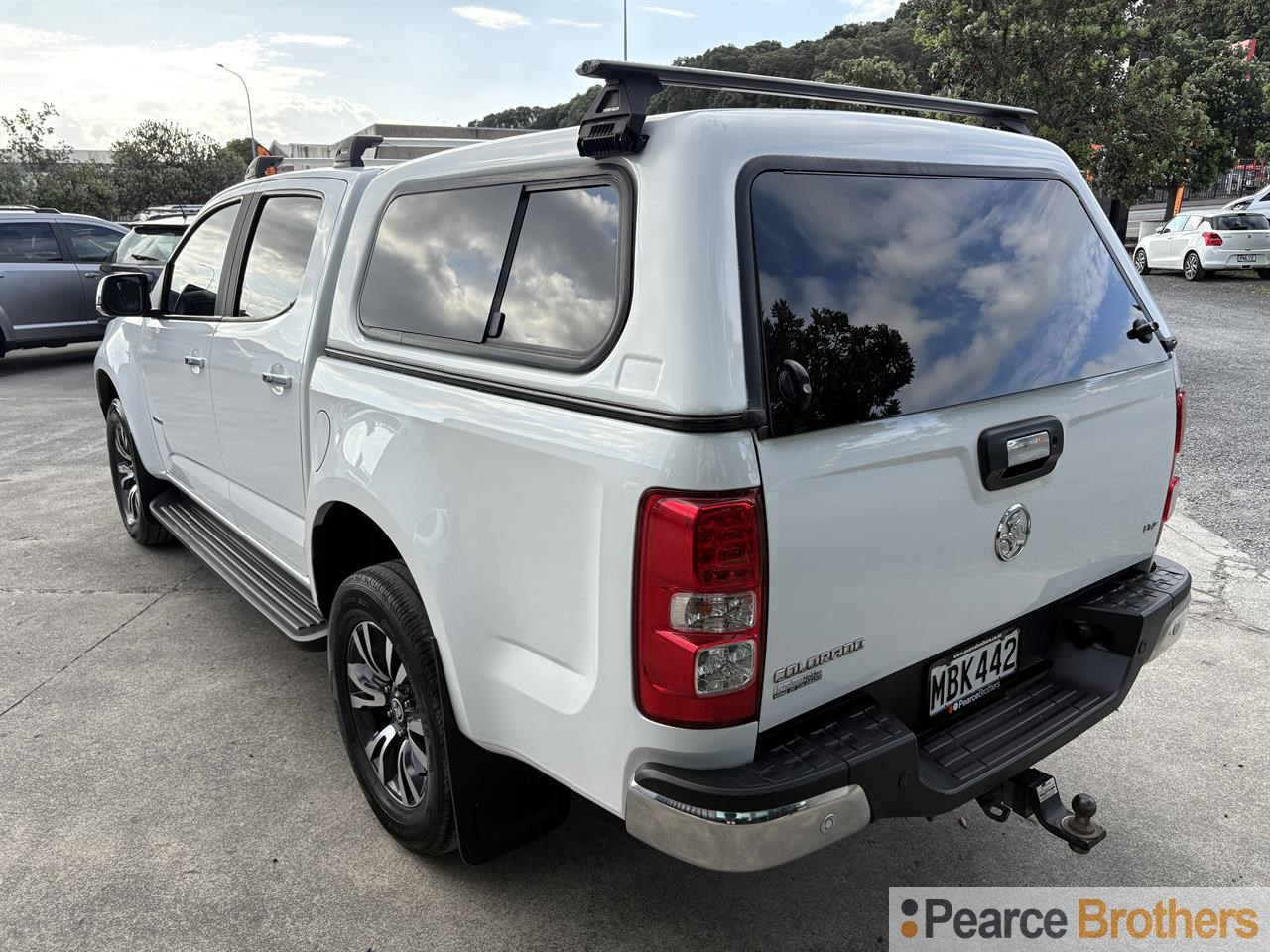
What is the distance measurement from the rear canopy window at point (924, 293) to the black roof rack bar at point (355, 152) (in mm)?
1996

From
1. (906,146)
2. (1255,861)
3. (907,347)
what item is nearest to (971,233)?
(906,146)

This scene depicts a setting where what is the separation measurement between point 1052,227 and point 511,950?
2.39 m

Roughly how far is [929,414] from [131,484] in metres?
4.89

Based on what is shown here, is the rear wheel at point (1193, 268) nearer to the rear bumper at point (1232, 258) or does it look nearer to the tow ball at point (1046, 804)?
the rear bumper at point (1232, 258)

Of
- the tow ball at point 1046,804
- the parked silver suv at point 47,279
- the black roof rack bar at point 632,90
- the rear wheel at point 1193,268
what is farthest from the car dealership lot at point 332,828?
the rear wheel at point 1193,268

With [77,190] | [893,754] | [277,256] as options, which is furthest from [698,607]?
[77,190]

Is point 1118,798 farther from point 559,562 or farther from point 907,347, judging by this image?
point 559,562

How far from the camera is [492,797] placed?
8.34 ft

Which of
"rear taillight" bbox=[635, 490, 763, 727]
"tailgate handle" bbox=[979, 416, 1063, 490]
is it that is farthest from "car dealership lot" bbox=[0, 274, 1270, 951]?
"tailgate handle" bbox=[979, 416, 1063, 490]

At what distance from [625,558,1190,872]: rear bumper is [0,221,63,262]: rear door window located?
1260 centimetres

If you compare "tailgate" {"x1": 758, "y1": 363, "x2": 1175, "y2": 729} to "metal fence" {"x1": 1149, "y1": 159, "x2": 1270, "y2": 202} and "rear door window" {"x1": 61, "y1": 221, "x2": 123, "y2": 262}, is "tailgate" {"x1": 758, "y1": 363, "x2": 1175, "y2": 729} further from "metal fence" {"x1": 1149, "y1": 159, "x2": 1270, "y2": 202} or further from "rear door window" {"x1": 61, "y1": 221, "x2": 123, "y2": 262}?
"metal fence" {"x1": 1149, "y1": 159, "x2": 1270, "y2": 202}

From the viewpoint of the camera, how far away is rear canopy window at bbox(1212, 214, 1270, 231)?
1842cm

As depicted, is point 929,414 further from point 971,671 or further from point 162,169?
point 162,169

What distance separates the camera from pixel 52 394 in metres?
10.4
